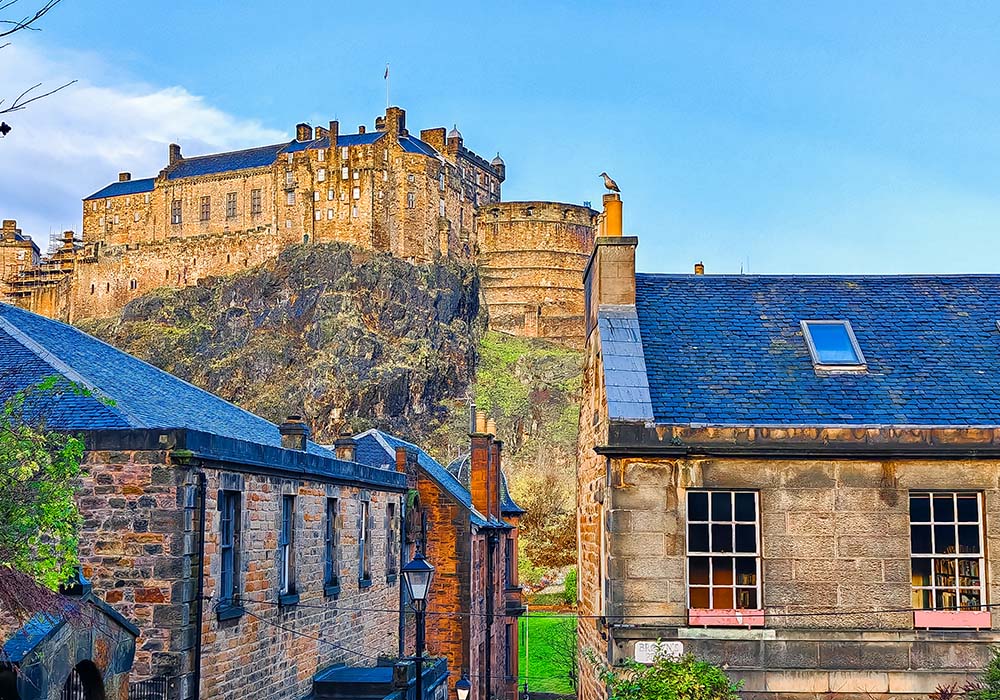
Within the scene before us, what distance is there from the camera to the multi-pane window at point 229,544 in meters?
16.7

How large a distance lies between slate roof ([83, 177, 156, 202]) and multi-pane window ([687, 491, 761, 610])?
101 meters

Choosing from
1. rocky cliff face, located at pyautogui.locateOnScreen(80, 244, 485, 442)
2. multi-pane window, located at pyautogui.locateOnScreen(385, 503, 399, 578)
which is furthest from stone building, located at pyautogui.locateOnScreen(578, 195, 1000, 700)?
rocky cliff face, located at pyautogui.locateOnScreen(80, 244, 485, 442)

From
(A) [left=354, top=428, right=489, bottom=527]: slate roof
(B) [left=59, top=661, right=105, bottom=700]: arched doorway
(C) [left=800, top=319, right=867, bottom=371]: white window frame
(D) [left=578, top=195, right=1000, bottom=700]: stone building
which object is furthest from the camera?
(A) [left=354, top=428, right=489, bottom=527]: slate roof

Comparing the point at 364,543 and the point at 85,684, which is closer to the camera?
Result: the point at 85,684

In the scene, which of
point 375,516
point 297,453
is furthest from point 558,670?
point 297,453

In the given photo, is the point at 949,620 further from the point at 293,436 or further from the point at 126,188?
the point at 126,188

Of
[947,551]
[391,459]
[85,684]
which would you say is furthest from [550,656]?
[85,684]

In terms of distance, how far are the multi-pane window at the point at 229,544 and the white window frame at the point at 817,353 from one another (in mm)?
8785

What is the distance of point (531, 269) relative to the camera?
104250mm

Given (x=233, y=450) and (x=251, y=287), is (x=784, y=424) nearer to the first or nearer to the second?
(x=233, y=450)

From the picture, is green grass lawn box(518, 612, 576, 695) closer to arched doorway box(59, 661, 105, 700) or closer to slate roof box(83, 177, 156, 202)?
arched doorway box(59, 661, 105, 700)

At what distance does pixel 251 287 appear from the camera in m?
99.1

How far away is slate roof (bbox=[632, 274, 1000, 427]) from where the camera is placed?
47.7ft

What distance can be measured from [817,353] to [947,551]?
3208mm
